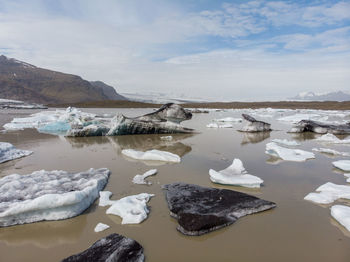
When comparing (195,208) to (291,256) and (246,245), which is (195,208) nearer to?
(246,245)

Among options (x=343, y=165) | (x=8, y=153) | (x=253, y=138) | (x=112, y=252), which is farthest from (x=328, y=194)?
(x=8, y=153)

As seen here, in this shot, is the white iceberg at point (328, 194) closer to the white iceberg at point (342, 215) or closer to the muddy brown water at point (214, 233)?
the muddy brown water at point (214, 233)

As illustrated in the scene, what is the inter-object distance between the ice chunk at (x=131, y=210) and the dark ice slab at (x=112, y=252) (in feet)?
1.26

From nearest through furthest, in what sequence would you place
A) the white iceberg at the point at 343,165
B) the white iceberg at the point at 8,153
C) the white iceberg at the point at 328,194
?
the white iceberg at the point at 328,194 → the white iceberg at the point at 343,165 → the white iceberg at the point at 8,153

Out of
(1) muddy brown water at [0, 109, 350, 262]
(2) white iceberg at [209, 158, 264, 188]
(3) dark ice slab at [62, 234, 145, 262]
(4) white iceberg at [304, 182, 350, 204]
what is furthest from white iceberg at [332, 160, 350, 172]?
(3) dark ice slab at [62, 234, 145, 262]

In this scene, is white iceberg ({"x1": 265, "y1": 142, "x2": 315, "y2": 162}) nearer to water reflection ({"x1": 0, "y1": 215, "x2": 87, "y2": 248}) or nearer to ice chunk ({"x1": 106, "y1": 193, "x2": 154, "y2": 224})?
ice chunk ({"x1": 106, "y1": 193, "x2": 154, "y2": 224})

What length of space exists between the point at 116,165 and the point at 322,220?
3.57m

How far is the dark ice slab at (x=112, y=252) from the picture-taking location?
1.69 m

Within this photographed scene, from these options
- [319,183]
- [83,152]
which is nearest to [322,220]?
[319,183]

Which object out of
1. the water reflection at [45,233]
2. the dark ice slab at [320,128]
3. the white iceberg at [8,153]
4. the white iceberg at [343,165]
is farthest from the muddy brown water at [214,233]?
the dark ice slab at [320,128]

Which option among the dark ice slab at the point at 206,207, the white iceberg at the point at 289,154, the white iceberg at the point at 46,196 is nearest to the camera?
the dark ice slab at the point at 206,207

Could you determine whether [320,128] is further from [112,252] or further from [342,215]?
[112,252]

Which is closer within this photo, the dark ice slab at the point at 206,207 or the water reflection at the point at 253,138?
the dark ice slab at the point at 206,207

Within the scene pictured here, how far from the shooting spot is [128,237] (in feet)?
6.58
